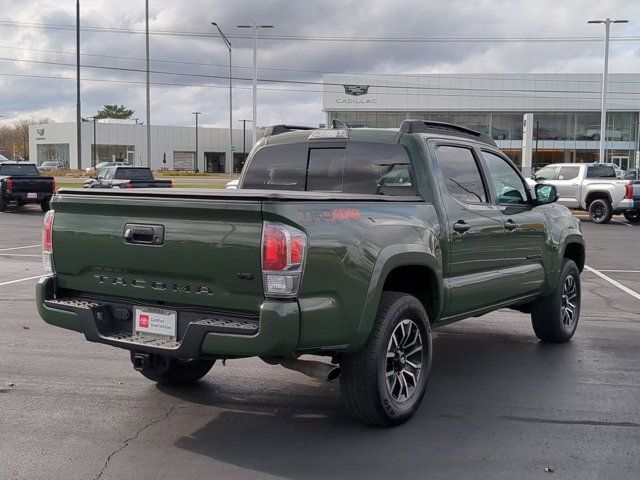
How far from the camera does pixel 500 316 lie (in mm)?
8797

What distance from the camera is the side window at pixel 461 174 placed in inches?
222

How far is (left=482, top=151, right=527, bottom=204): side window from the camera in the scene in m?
6.34

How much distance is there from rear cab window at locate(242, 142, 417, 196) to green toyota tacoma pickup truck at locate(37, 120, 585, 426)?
1 centimetres

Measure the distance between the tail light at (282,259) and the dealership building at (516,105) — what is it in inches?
3030

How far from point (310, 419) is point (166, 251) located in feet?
5.30

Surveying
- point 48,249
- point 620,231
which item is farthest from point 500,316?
point 620,231

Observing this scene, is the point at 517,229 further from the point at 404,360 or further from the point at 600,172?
the point at 600,172

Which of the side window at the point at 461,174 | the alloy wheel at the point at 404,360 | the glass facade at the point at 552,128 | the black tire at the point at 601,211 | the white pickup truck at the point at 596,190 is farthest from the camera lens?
the glass facade at the point at 552,128

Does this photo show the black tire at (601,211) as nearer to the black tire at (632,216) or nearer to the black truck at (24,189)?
the black tire at (632,216)

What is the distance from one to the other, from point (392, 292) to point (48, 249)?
2356 millimetres

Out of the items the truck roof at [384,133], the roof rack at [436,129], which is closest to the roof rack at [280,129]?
the truck roof at [384,133]

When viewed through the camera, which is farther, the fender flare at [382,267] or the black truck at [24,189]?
the black truck at [24,189]

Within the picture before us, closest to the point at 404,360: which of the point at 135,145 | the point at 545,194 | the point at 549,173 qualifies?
the point at 545,194

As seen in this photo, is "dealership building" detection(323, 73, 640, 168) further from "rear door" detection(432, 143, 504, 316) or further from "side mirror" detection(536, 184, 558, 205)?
"rear door" detection(432, 143, 504, 316)
